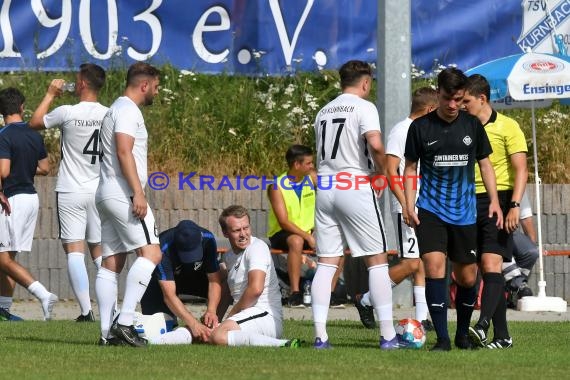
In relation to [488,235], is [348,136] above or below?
above

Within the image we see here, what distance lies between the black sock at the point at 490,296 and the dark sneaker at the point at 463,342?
0.49 feet

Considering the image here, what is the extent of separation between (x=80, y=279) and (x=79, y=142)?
1205mm

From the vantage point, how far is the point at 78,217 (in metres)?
12.1

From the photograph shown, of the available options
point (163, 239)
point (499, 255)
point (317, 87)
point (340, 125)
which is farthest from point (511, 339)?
point (317, 87)

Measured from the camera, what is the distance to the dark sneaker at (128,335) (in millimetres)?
9367

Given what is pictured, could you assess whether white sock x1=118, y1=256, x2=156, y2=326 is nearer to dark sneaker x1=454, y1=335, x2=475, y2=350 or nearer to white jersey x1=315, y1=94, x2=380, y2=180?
white jersey x1=315, y1=94, x2=380, y2=180

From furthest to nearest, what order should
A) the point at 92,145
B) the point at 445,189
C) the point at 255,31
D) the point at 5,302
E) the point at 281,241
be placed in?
the point at 255,31, the point at 281,241, the point at 5,302, the point at 92,145, the point at 445,189

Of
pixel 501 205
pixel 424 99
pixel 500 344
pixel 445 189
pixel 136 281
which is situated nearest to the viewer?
pixel 445 189

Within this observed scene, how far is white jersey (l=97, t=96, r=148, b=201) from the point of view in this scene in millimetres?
9422

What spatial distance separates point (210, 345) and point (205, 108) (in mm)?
8001

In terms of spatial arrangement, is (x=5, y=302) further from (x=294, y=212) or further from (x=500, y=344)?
(x=500, y=344)

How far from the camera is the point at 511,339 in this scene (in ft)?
32.6

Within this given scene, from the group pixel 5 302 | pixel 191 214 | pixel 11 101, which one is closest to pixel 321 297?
pixel 5 302

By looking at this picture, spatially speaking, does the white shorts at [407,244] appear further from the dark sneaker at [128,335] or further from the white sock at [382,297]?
the dark sneaker at [128,335]
